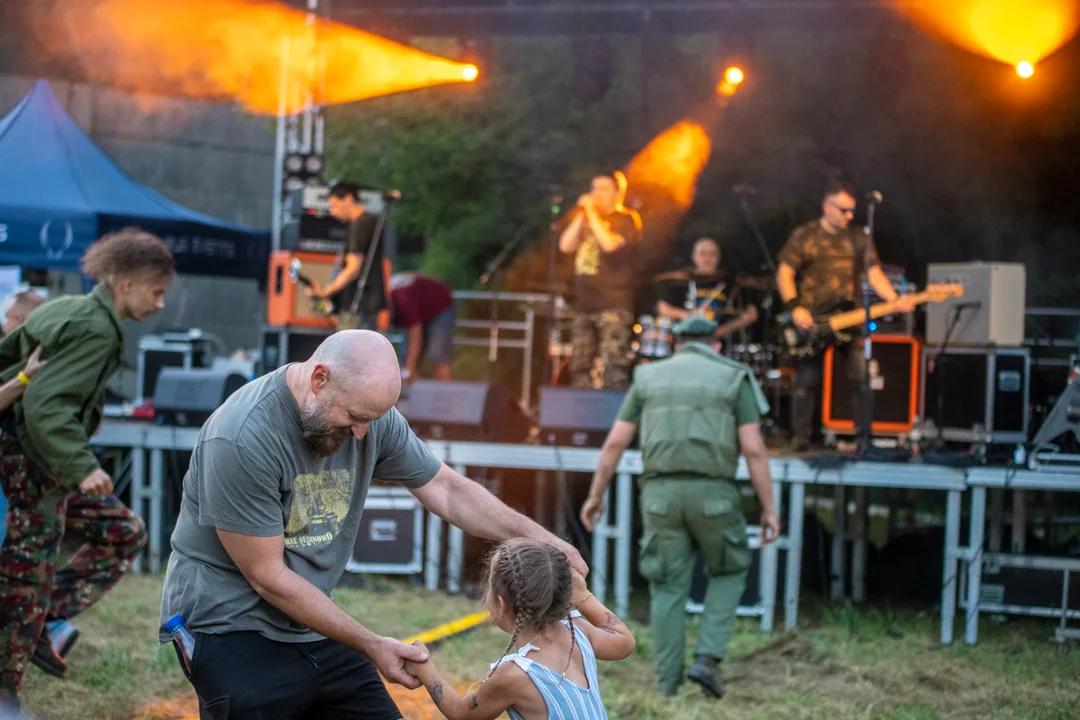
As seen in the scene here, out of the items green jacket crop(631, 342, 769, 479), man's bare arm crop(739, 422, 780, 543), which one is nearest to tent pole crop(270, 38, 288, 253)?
green jacket crop(631, 342, 769, 479)

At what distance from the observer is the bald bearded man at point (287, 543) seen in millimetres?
2646

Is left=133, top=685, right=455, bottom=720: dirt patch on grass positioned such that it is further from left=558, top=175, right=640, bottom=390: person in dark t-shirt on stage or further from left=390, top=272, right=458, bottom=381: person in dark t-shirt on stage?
left=390, top=272, right=458, bottom=381: person in dark t-shirt on stage

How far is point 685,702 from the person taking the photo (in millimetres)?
5348

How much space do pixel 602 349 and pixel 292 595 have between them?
627 cm

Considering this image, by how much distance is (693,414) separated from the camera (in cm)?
547

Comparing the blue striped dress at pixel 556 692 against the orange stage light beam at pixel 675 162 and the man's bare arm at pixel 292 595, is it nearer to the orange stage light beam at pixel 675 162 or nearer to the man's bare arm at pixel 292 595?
the man's bare arm at pixel 292 595

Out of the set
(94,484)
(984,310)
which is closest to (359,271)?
(984,310)

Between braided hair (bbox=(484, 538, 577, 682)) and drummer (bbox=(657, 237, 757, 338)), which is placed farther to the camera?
drummer (bbox=(657, 237, 757, 338))

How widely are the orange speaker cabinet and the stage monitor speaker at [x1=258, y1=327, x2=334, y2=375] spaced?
3.94 metres

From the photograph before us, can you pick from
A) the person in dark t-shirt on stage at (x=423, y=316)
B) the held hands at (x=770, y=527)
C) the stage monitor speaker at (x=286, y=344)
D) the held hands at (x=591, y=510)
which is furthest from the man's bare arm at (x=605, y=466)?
the person in dark t-shirt on stage at (x=423, y=316)

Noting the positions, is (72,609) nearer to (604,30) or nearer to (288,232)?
(288,232)

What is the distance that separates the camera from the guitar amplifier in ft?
32.1

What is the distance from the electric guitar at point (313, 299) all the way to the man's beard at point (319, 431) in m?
6.83

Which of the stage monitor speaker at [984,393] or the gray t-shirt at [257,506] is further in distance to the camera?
the stage monitor speaker at [984,393]
